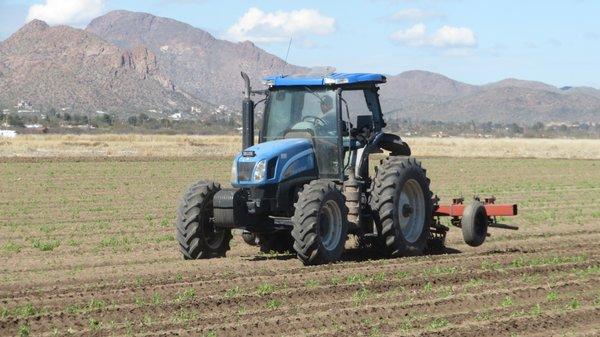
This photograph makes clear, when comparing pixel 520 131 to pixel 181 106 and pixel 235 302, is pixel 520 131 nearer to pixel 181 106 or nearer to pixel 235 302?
pixel 181 106

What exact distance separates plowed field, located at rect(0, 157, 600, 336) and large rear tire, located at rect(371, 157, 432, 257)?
315 millimetres

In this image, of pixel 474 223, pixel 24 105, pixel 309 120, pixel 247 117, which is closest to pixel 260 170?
pixel 247 117

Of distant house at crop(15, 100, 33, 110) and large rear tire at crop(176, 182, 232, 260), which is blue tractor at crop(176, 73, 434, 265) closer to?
large rear tire at crop(176, 182, 232, 260)

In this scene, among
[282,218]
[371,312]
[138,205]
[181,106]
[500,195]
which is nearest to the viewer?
[371,312]

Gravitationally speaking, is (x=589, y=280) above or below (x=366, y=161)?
below

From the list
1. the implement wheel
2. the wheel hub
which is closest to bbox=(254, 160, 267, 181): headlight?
the wheel hub

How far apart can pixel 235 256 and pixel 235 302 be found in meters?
4.20

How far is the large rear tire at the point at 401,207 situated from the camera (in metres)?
13.3

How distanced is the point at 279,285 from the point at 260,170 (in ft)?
6.83

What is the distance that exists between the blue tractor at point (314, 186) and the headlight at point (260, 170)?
0.01 meters

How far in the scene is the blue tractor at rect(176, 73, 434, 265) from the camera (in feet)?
41.5

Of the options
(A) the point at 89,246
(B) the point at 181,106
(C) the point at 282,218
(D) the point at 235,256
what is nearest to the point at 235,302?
(C) the point at 282,218

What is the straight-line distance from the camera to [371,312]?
9.63 m

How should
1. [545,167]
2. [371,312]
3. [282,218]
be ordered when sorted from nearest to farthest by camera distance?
1. [371,312]
2. [282,218]
3. [545,167]
